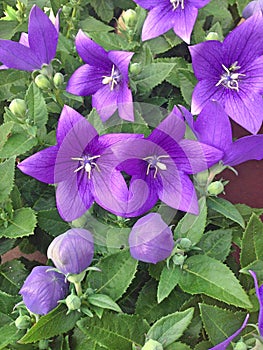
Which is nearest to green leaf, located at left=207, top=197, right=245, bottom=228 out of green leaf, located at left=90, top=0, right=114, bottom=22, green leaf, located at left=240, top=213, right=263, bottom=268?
green leaf, located at left=240, top=213, right=263, bottom=268

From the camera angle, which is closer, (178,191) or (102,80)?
(178,191)

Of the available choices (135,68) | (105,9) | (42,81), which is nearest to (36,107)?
(42,81)

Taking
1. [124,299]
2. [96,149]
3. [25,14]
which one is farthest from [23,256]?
[25,14]

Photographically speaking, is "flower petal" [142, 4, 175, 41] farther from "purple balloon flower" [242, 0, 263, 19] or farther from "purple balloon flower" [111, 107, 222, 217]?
"purple balloon flower" [111, 107, 222, 217]

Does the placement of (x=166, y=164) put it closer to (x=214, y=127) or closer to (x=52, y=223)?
(x=214, y=127)

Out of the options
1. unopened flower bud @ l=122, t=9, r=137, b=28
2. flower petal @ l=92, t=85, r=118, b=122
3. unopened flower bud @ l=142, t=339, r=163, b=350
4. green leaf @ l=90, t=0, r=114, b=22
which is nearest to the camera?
unopened flower bud @ l=142, t=339, r=163, b=350

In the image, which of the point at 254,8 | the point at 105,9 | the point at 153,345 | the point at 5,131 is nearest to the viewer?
the point at 153,345

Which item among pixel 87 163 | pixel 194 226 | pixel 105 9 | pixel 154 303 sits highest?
pixel 105 9
